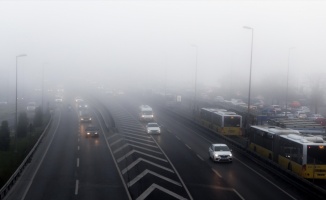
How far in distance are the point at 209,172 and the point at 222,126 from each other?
695 inches

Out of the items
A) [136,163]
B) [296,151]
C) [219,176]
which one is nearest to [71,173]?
[136,163]

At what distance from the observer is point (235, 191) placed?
2362cm

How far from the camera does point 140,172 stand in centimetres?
2842

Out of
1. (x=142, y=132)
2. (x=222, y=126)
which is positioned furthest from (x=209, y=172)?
(x=142, y=132)

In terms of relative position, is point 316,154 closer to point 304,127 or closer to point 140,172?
point 140,172

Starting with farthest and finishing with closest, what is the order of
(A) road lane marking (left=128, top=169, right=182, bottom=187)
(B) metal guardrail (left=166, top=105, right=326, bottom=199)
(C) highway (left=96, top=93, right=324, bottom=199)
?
(A) road lane marking (left=128, top=169, right=182, bottom=187) → (C) highway (left=96, top=93, right=324, bottom=199) → (B) metal guardrail (left=166, top=105, right=326, bottom=199)

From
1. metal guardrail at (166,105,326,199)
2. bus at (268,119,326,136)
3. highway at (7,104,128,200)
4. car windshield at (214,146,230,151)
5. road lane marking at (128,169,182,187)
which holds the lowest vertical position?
highway at (7,104,128,200)

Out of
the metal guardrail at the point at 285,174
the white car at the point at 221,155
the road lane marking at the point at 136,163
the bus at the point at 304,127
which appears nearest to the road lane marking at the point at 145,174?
the road lane marking at the point at 136,163

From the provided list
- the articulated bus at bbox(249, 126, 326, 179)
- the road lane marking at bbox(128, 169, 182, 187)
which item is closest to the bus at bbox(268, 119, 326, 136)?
the articulated bus at bbox(249, 126, 326, 179)

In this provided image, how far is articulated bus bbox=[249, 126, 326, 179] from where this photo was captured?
83.9ft

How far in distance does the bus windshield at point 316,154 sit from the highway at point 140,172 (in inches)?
68.8

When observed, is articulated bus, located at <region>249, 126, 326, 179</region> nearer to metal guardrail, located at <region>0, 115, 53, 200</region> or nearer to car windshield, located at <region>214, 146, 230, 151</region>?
car windshield, located at <region>214, 146, 230, 151</region>

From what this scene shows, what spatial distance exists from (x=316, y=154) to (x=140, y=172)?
940cm

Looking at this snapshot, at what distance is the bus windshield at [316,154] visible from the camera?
2556 centimetres
